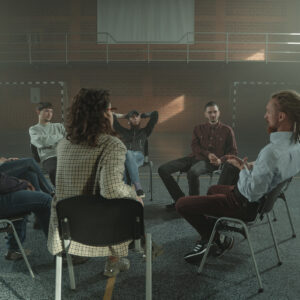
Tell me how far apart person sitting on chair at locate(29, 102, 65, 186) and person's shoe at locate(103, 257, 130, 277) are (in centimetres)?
163

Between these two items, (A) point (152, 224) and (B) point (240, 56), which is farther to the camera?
(B) point (240, 56)

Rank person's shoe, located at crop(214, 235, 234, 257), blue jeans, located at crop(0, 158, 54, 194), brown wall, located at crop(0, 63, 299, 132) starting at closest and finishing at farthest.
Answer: person's shoe, located at crop(214, 235, 234, 257) < blue jeans, located at crop(0, 158, 54, 194) < brown wall, located at crop(0, 63, 299, 132)

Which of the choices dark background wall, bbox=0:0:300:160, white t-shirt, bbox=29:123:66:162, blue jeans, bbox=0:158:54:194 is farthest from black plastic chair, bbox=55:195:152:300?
dark background wall, bbox=0:0:300:160

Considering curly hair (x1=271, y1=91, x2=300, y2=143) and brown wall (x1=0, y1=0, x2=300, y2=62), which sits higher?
brown wall (x1=0, y1=0, x2=300, y2=62)

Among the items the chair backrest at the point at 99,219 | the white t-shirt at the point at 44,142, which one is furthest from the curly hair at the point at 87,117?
the white t-shirt at the point at 44,142

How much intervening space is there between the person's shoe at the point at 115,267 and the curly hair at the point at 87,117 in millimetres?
986

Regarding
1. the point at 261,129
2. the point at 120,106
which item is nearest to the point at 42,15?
the point at 120,106

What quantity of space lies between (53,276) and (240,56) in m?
11.7

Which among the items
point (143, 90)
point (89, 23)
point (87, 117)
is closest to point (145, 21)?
point (89, 23)

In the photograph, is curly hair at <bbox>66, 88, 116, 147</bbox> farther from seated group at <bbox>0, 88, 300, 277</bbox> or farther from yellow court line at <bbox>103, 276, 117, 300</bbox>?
yellow court line at <bbox>103, 276, 117, 300</bbox>

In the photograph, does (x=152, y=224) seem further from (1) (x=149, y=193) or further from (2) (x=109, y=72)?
(2) (x=109, y=72)

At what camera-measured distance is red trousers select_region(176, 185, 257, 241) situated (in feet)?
7.72

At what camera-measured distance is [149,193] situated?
15.3 feet

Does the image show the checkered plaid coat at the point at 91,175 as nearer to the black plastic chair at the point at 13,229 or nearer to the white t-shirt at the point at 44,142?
the black plastic chair at the point at 13,229
